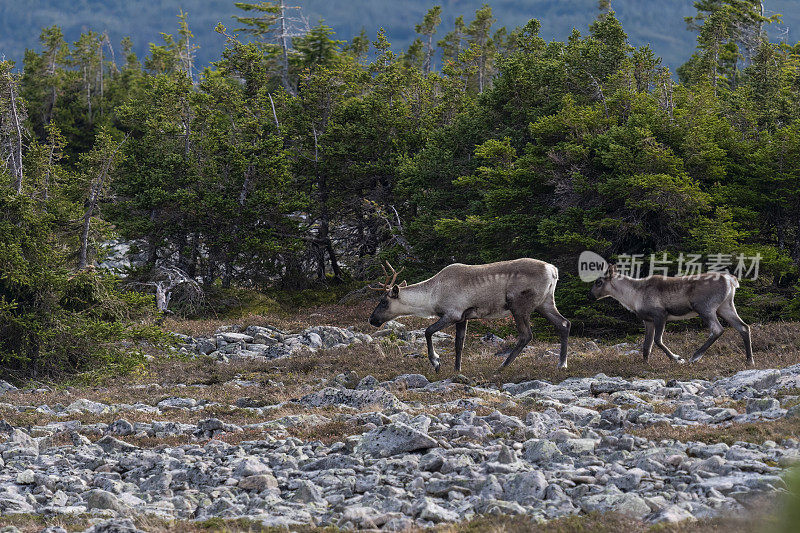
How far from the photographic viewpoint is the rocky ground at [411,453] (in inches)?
296

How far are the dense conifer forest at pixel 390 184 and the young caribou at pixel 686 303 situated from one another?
5.84 m

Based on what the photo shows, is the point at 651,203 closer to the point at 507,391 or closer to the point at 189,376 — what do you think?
the point at 507,391

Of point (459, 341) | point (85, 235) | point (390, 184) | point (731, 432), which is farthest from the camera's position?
point (390, 184)

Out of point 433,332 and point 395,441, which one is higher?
point 433,332

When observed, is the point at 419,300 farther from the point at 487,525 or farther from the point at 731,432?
the point at 487,525

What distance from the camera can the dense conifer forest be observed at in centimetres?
1892

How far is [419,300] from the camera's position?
17.1 metres

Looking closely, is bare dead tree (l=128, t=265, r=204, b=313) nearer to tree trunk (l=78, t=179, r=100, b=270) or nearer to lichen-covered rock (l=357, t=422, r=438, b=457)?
tree trunk (l=78, t=179, r=100, b=270)

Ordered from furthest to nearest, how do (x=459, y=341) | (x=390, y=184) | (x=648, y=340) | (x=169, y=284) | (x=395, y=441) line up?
(x=390, y=184) → (x=169, y=284) → (x=459, y=341) → (x=648, y=340) → (x=395, y=441)

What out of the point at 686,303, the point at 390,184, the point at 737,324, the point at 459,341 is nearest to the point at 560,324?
the point at 459,341

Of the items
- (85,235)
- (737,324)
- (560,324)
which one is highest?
(85,235)

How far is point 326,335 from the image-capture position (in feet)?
79.0

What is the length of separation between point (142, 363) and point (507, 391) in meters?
9.38

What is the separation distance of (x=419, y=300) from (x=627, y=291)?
4676 millimetres
